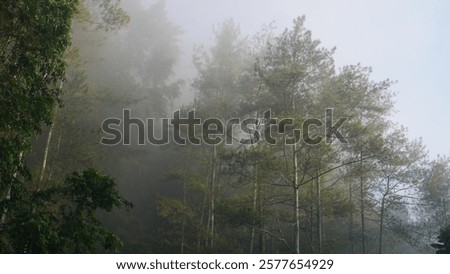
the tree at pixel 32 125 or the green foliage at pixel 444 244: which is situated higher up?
the tree at pixel 32 125

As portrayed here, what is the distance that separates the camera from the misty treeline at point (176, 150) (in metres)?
6.89

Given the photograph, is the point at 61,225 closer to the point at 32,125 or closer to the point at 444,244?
the point at 32,125

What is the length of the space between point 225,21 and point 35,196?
21.6 metres

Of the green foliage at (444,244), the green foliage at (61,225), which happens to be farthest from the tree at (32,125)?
the green foliage at (444,244)

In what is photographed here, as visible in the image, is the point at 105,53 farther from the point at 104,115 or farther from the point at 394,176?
the point at 394,176

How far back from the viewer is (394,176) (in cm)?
2059

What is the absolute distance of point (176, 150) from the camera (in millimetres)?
21578

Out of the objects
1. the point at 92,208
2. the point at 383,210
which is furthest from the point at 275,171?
the point at 383,210

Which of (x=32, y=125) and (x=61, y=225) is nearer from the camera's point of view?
(x=32, y=125)

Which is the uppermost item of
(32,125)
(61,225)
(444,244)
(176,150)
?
(176,150)

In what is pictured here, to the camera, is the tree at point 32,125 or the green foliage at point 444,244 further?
the green foliage at point 444,244

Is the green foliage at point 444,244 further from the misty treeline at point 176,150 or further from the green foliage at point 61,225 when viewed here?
the green foliage at point 61,225

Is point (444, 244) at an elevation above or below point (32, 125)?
below

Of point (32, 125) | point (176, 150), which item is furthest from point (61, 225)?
point (176, 150)
